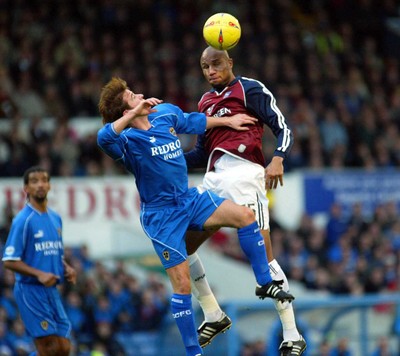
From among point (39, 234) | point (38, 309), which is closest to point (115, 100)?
point (39, 234)

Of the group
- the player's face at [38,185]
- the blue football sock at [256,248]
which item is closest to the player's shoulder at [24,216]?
the player's face at [38,185]

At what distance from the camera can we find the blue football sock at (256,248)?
27.8 feet

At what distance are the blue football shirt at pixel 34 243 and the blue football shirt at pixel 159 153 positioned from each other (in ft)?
A: 7.33

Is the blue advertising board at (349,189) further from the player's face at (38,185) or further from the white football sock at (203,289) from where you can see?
the white football sock at (203,289)

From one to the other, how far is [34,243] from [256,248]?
290 centimetres

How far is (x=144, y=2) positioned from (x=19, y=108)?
4241 millimetres

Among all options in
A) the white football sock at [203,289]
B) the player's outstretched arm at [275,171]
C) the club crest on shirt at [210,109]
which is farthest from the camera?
the white football sock at [203,289]

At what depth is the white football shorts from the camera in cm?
877

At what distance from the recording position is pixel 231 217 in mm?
8523

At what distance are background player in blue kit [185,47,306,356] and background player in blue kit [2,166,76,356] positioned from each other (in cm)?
210

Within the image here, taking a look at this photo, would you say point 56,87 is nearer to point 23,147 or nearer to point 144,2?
point 23,147

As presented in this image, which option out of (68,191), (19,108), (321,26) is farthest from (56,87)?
(321,26)

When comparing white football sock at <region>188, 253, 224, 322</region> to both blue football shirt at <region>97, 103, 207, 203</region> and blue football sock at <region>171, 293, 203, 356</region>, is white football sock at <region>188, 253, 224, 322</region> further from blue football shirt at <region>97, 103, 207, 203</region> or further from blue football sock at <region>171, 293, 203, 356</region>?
blue football shirt at <region>97, 103, 207, 203</region>

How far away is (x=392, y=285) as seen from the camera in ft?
59.0
